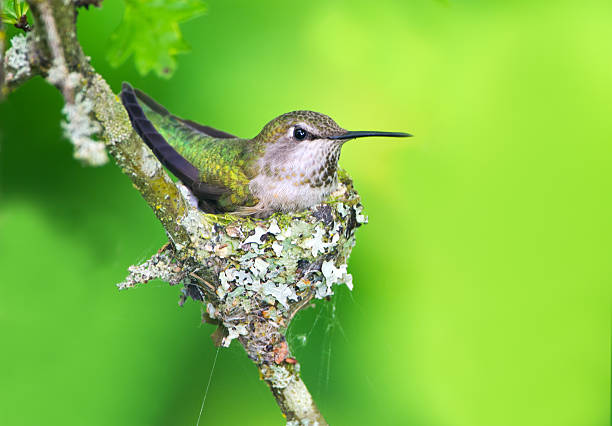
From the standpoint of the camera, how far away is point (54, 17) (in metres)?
1.08

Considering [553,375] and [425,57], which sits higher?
[425,57]

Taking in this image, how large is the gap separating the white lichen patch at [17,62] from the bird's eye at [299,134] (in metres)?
1.03

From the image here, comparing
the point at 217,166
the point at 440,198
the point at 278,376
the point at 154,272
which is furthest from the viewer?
the point at 440,198

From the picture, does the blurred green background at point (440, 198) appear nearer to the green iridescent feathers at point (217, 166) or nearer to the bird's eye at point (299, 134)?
the green iridescent feathers at point (217, 166)

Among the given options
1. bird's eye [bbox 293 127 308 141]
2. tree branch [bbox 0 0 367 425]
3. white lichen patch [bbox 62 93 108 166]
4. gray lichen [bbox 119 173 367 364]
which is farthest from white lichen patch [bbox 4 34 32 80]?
bird's eye [bbox 293 127 308 141]

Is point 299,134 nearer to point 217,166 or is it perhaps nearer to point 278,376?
point 217,166

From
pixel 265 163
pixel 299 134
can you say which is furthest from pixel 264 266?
pixel 299 134

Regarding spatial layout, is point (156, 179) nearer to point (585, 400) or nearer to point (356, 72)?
point (356, 72)

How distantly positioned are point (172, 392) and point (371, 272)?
123cm

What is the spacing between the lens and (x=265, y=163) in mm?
2123

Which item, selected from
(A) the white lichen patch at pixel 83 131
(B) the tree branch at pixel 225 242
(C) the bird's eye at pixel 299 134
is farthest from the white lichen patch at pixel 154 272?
(C) the bird's eye at pixel 299 134

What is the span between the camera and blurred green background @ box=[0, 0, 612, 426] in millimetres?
3033

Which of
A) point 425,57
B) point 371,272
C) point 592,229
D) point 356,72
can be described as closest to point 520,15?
point 425,57

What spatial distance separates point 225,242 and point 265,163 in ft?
1.17
